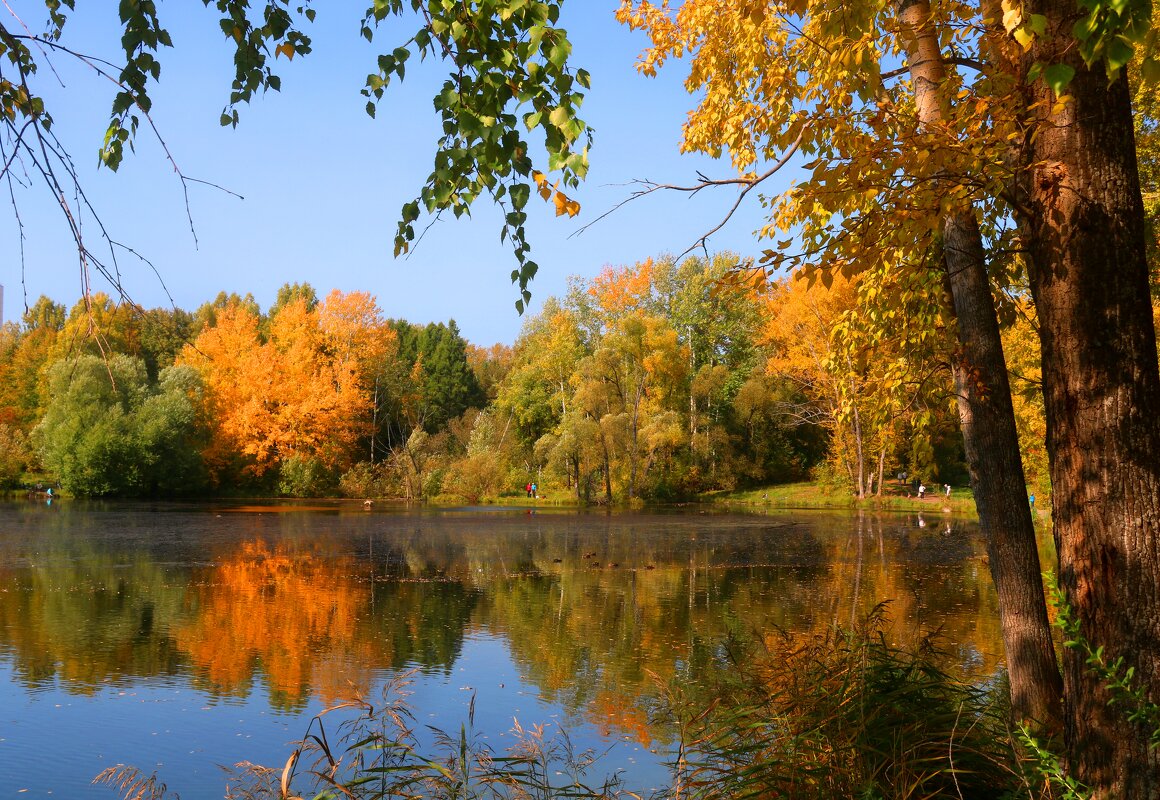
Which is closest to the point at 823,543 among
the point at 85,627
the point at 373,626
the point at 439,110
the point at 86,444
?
the point at 373,626

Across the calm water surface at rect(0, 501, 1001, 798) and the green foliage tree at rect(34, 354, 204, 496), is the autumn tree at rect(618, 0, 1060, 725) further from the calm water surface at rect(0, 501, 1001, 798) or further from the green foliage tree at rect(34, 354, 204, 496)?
the green foliage tree at rect(34, 354, 204, 496)

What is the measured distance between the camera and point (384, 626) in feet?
35.0

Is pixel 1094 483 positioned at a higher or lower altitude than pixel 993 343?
lower

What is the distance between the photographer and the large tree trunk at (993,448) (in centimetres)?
507

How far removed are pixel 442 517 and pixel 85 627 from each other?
68.4ft

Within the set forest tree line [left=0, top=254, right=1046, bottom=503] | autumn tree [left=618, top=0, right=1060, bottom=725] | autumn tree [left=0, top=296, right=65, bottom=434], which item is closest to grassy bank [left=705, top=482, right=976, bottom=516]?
forest tree line [left=0, top=254, right=1046, bottom=503]

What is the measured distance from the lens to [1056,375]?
3.63 metres

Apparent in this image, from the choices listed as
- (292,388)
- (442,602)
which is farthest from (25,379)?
(442,602)

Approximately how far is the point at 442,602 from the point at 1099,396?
10238 millimetres

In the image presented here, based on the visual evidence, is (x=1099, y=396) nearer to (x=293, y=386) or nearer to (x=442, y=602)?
(x=442, y=602)

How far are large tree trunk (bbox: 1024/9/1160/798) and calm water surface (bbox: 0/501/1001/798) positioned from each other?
2.58 meters

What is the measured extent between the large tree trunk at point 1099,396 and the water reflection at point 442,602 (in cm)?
181

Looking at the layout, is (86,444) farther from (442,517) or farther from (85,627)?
(85,627)

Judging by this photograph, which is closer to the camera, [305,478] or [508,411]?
[305,478]
